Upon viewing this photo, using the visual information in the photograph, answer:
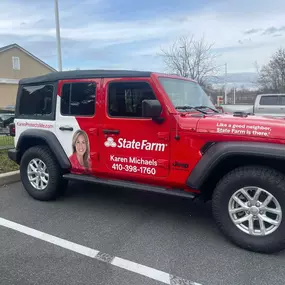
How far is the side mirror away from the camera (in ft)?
11.9

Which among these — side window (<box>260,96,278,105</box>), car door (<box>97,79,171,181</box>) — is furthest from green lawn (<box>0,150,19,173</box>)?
side window (<box>260,96,278,105</box>)

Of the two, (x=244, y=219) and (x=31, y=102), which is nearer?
(x=244, y=219)

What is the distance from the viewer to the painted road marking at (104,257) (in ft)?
9.60

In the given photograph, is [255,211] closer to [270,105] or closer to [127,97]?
[127,97]

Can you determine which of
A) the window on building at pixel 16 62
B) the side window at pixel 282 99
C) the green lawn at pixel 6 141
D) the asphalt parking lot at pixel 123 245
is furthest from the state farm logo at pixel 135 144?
the window on building at pixel 16 62

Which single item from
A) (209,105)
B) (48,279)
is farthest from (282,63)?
(48,279)

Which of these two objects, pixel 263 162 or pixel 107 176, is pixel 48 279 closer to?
pixel 107 176

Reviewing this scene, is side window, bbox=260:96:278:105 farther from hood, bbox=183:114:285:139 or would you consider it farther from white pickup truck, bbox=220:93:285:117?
hood, bbox=183:114:285:139

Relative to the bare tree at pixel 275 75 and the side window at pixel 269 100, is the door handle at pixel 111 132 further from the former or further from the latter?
the bare tree at pixel 275 75

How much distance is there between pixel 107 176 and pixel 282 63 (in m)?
26.3

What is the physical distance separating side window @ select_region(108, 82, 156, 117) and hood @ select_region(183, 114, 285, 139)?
2.19 ft

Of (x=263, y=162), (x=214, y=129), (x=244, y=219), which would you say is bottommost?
(x=244, y=219)

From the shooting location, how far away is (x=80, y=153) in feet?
15.0

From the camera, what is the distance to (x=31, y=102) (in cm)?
520
